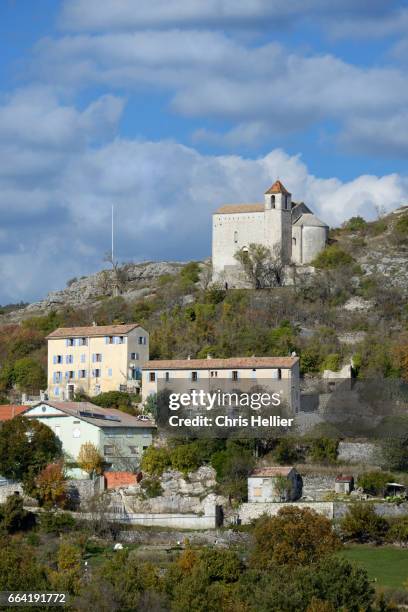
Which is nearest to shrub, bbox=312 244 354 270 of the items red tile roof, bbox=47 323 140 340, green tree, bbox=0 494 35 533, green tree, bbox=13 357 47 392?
red tile roof, bbox=47 323 140 340

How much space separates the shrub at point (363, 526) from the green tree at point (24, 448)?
12597 mm

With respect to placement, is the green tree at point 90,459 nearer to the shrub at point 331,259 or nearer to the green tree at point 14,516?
the green tree at point 14,516

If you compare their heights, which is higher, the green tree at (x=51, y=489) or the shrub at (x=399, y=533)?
the green tree at (x=51, y=489)

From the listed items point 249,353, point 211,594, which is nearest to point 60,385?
point 249,353

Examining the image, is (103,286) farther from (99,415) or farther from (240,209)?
(99,415)

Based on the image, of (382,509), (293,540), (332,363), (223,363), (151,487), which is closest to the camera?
(293,540)

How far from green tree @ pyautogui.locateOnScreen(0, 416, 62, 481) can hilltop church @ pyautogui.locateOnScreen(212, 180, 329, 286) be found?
88.7 ft

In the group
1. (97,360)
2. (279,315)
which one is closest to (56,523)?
(97,360)

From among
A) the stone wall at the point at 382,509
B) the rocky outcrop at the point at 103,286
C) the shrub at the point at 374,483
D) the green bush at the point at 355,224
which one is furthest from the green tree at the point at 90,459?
the green bush at the point at 355,224

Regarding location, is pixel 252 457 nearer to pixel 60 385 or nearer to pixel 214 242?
pixel 60 385

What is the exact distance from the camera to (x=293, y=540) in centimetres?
5584

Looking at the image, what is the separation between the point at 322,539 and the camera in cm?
5669

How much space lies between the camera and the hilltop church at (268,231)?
90.1 meters

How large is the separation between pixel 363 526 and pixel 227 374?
13418 mm
